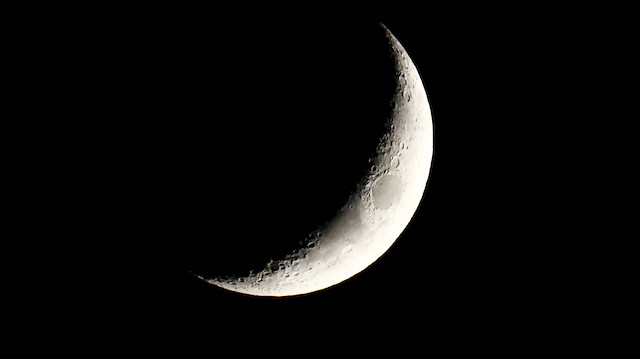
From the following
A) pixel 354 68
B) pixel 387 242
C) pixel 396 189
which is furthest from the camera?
pixel 387 242

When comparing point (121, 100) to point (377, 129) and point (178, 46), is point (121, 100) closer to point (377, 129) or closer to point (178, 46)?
point (178, 46)

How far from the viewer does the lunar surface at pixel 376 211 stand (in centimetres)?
220

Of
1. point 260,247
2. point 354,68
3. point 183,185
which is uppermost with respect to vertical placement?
point 354,68

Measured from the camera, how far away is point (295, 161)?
1917 mm

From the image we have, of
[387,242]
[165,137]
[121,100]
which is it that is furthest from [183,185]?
[387,242]

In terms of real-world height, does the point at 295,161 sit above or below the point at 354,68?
below

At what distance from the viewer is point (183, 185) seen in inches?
76.5

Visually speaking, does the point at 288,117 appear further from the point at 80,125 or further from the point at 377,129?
the point at 80,125

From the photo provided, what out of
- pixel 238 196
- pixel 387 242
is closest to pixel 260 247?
pixel 238 196

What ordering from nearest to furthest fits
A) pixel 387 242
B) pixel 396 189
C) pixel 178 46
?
1. pixel 178 46
2. pixel 396 189
3. pixel 387 242

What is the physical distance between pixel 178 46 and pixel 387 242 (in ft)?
4.59

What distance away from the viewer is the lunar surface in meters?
2.20

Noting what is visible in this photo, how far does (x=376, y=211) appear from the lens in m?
2.25

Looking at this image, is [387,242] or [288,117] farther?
[387,242]
